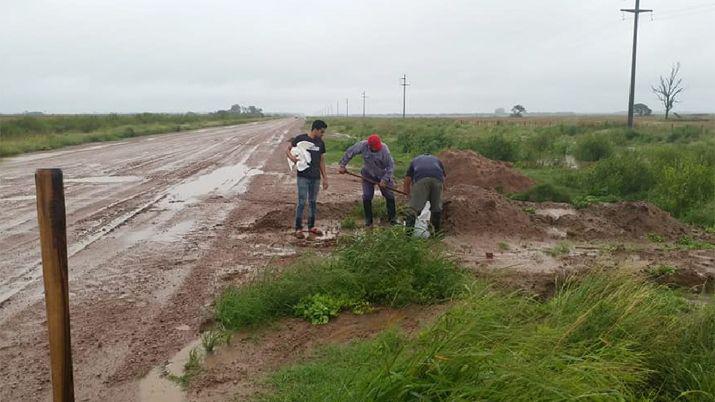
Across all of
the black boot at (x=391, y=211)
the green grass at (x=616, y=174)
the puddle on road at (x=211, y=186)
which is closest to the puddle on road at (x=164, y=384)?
the black boot at (x=391, y=211)

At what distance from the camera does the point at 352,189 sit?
48.3 ft

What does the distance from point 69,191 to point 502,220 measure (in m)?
9.84

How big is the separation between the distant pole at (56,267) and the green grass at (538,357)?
141cm

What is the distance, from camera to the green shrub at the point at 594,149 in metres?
19.8

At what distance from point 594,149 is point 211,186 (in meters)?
12.7

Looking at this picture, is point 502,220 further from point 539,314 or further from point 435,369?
point 435,369

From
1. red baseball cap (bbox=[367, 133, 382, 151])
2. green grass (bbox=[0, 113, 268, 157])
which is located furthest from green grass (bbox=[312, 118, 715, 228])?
green grass (bbox=[0, 113, 268, 157])

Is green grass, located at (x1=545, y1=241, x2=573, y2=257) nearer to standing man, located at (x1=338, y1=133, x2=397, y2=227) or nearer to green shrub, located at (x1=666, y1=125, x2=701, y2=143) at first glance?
standing man, located at (x1=338, y1=133, x2=397, y2=227)

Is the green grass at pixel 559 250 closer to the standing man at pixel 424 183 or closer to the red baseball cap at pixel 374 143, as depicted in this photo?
the standing man at pixel 424 183

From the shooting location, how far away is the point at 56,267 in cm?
299

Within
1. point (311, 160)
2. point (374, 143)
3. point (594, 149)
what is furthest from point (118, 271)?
point (594, 149)

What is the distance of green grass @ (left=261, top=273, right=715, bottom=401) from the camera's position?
316cm

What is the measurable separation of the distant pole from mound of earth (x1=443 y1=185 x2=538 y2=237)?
717cm

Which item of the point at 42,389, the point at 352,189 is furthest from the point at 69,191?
the point at 42,389
